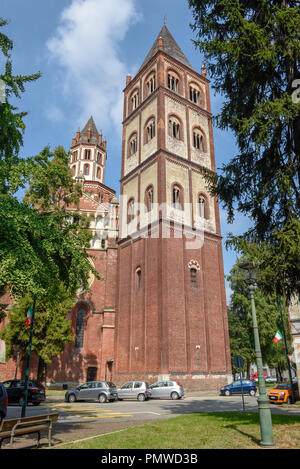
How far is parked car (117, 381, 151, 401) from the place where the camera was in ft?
68.7

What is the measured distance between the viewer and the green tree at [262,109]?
9.01 m

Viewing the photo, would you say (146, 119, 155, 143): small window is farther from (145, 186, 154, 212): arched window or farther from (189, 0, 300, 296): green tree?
(189, 0, 300, 296): green tree

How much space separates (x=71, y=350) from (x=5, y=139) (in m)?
21.6

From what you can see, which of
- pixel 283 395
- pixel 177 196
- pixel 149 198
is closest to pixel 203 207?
pixel 177 196

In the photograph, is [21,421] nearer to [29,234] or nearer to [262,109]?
[29,234]

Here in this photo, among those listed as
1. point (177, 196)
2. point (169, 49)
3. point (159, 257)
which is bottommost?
point (159, 257)

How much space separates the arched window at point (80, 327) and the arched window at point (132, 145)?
15560 millimetres

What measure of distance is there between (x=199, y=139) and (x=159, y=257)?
44.9 feet

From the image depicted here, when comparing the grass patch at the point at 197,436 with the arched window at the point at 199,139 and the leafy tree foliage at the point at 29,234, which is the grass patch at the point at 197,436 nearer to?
the leafy tree foliage at the point at 29,234

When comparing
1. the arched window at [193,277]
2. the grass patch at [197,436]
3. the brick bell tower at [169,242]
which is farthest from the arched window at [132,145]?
the grass patch at [197,436]

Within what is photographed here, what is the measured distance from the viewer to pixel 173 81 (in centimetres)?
3350

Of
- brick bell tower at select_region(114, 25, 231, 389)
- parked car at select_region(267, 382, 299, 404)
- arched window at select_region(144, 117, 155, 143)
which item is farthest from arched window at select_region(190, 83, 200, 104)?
parked car at select_region(267, 382, 299, 404)
